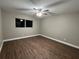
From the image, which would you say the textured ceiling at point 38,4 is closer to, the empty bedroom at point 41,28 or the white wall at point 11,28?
the empty bedroom at point 41,28

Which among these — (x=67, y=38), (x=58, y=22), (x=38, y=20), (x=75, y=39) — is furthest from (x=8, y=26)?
(x=75, y=39)

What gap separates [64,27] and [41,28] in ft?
9.87

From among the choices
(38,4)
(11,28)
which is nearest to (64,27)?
(38,4)

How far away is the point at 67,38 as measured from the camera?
392cm

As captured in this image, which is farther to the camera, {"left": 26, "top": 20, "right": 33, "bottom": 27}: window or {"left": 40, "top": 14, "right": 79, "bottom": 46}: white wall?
{"left": 26, "top": 20, "right": 33, "bottom": 27}: window

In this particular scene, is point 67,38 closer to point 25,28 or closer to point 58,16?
point 58,16

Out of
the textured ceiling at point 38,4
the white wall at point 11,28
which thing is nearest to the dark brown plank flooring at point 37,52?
the white wall at point 11,28

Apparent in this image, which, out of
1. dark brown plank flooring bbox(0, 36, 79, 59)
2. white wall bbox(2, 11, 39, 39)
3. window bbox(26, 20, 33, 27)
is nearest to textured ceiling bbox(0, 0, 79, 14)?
white wall bbox(2, 11, 39, 39)

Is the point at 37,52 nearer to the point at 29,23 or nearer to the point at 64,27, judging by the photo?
the point at 64,27

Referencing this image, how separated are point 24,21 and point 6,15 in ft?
5.46

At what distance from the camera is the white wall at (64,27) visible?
3.46 m

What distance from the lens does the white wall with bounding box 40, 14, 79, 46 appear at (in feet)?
11.3

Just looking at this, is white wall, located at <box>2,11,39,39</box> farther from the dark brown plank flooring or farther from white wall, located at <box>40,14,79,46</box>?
white wall, located at <box>40,14,79,46</box>

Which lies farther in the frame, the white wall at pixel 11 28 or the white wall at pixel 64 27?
the white wall at pixel 11 28
